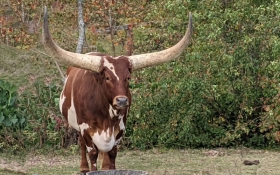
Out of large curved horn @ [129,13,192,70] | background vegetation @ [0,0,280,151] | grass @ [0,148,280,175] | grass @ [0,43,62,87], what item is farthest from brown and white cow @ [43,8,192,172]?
grass @ [0,43,62,87]

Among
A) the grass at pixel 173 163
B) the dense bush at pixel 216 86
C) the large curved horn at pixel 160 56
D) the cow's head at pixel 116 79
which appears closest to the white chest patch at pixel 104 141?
the cow's head at pixel 116 79

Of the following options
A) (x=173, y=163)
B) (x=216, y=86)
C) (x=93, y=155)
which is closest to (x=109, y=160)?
(x=93, y=155)

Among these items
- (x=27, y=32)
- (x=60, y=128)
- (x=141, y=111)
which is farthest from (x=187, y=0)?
(x=27, y=32)

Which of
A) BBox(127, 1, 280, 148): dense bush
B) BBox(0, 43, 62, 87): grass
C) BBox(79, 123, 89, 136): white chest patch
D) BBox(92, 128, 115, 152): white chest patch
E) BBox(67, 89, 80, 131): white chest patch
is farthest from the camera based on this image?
BBox(0, 43, 62, 87): grass

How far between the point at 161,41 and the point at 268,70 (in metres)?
1.93

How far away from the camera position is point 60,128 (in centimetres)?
1159

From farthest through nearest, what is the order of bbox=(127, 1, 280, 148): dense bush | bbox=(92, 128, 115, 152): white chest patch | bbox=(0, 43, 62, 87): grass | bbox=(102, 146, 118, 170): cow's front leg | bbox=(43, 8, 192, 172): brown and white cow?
1. bbox=(0, 43, 62, 87): grass
2. bbox=(127, 1, 280, 148): dense bush
3. bbox=(102, 146, 118, 170): cow's front leg
4. bbox=(92, 128, 115, 152): white chest patch
5. bbox=(43, 8, 192, 172): brown and white cow

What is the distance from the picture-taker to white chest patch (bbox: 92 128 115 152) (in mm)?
7918

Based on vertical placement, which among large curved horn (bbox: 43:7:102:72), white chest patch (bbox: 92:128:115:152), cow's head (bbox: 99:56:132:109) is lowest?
white chest patch (bbox: 92:128:115:152)

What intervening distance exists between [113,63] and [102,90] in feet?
1.19

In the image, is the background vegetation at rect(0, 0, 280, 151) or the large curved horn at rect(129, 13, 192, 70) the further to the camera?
the background vegetation at rect(0, 0, 280, 151)

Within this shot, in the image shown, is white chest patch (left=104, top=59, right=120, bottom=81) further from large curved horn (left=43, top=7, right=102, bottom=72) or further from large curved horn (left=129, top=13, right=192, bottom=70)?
large curved horn (left=129, top=13, right=192, bottom=70)

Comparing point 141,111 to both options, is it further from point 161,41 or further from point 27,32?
point 27,32

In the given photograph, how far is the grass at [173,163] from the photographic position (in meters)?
9.21
